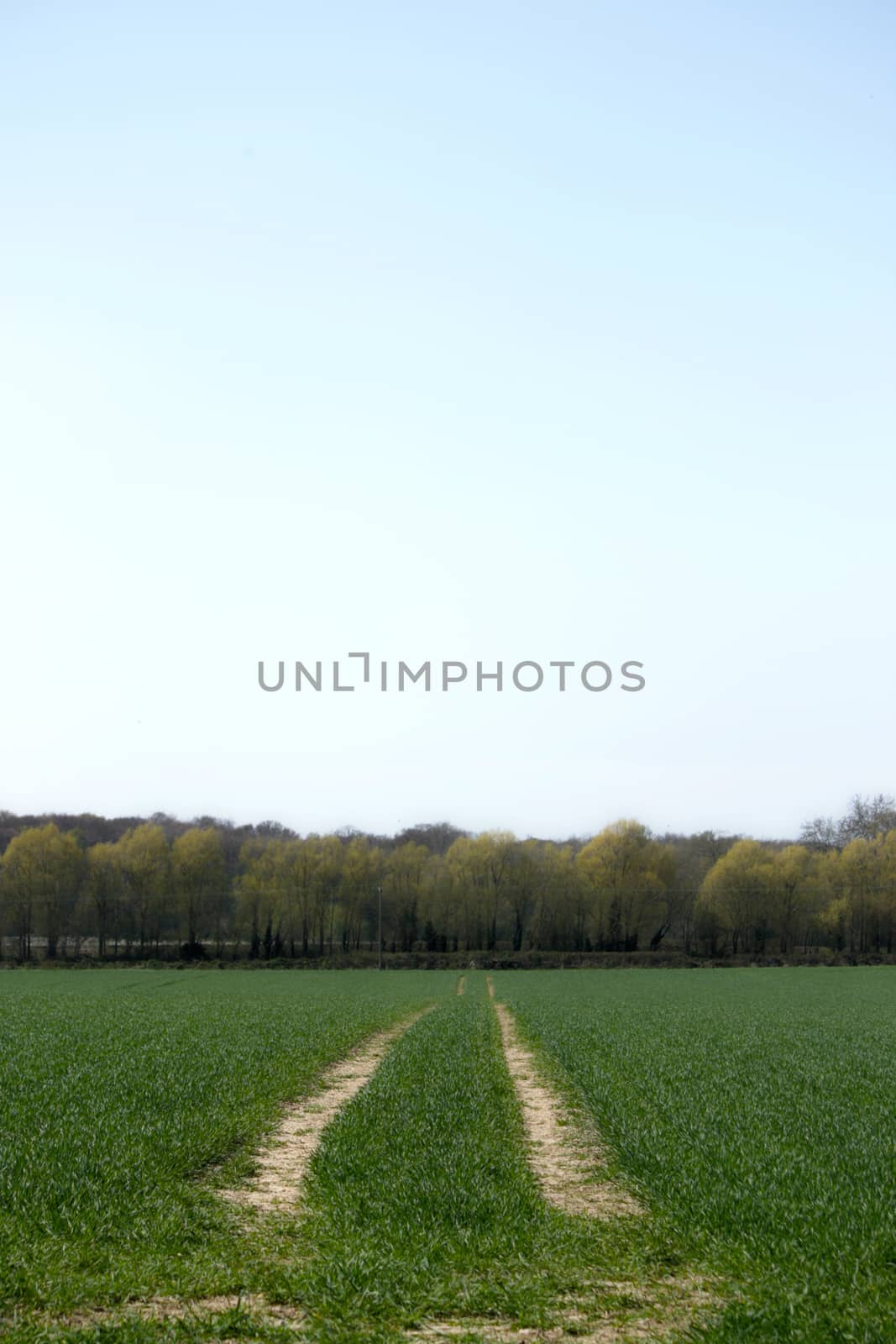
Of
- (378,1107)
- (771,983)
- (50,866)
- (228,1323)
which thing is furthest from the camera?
(50,866)

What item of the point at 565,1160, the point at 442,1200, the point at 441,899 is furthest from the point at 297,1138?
the point at 441,899

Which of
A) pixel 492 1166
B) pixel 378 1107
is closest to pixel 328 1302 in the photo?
pixel 492 1166

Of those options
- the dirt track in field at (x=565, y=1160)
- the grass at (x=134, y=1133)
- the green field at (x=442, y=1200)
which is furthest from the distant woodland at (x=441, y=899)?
the dirt track in field at (x=565, y=1160)

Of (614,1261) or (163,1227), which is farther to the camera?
(163,1227)

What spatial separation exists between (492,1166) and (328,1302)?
5141mm

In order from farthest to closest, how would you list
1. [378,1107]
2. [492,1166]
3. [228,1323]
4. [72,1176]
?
[378,1107], [492,1166], [72,1176], [228,1323]

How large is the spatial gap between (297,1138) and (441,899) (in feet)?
376

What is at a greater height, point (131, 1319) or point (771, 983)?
point (131, 1319)

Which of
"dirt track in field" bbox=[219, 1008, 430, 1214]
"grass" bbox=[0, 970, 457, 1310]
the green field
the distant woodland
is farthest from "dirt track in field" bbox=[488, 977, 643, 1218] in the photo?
the distant woodland

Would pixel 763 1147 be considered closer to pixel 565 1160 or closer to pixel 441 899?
pixel 565 1160

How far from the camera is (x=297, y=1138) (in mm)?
15961

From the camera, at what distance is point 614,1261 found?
10.1 meters

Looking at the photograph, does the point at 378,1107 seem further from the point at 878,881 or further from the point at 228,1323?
the point at 878,881

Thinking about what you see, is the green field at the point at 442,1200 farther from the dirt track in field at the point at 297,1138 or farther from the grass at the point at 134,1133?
the dirt track in field at the point at 297,1138
